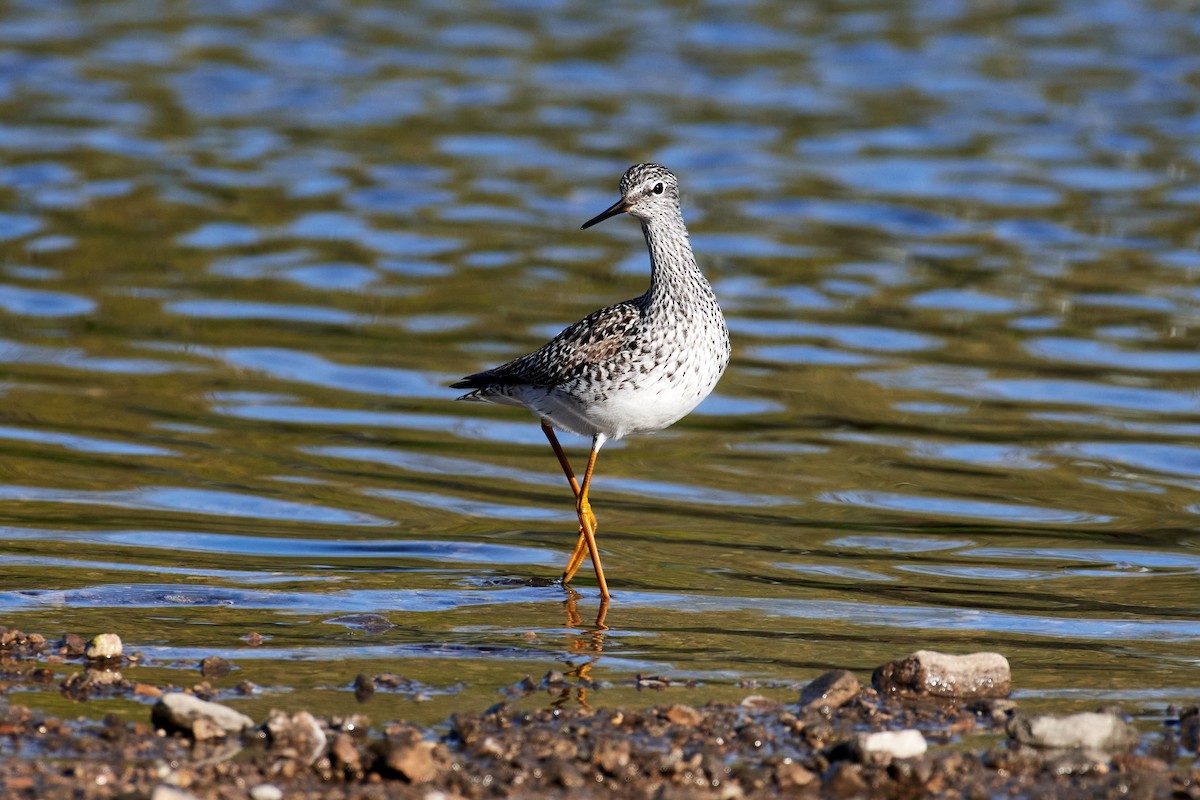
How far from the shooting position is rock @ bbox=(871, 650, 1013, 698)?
7.50 metres

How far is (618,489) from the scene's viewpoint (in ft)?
39.6

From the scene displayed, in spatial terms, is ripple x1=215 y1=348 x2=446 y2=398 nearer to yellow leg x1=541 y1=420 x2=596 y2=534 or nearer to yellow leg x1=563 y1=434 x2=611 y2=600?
yellow leg x1=541 y1=420 x2=596 y2=534

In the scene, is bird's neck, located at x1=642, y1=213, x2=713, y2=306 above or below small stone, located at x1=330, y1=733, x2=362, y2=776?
above

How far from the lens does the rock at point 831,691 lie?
287 inches

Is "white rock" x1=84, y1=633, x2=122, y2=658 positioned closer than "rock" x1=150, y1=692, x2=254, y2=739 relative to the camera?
No

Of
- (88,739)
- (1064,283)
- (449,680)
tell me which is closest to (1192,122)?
(1064,283)

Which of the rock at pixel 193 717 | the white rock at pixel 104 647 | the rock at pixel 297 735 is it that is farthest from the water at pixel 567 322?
the rock at pixel 297 735

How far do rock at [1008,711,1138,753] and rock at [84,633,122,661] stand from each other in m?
3.89

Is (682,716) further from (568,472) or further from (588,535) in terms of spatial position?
(568,472)

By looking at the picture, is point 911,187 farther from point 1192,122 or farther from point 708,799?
point 708,799

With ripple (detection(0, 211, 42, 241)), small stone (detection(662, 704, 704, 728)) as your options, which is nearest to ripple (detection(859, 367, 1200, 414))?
small stone (detection(662, 704, 704, 728))

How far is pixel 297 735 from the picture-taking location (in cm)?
666

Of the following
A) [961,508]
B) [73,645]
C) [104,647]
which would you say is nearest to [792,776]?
[104,647]

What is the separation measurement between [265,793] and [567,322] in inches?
387
